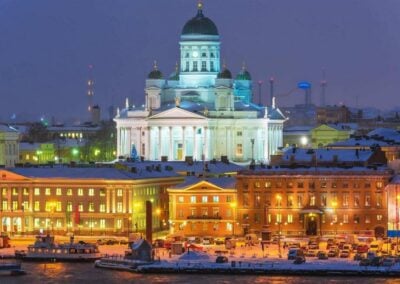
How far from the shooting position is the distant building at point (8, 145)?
400ft

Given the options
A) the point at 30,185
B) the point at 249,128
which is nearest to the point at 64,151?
the point at 249,128

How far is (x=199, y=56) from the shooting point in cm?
12050

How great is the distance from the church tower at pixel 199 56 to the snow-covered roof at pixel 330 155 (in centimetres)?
2915

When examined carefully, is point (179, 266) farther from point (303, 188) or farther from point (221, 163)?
point (221, 163)

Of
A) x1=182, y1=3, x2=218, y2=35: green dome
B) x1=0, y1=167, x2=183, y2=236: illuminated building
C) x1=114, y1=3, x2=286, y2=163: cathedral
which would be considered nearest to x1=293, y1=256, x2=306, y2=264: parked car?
x1=0, y1=167, x2=183, y2=236: illuminated building

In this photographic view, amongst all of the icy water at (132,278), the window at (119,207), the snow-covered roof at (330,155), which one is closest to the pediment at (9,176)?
the window at (119,207)

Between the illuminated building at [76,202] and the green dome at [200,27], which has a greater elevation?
the green dome at [200,27]

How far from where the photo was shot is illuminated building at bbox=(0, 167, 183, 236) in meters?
85.4

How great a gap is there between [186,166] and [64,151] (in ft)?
139

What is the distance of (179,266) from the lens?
70.5 m

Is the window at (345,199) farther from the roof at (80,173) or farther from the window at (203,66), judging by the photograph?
the window at (203,66)

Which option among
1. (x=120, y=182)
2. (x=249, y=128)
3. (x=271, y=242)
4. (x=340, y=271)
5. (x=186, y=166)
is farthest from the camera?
(x=249, y=128)

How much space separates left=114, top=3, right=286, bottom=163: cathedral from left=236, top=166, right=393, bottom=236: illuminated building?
2966cm

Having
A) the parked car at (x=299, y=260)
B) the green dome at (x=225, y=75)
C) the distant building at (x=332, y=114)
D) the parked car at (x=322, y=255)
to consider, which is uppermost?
the distant building at (x=332, y=114)
